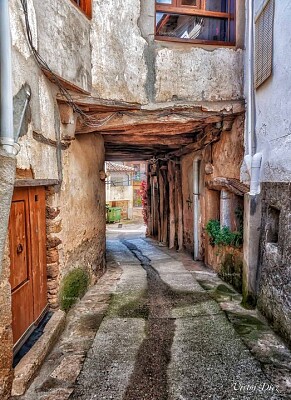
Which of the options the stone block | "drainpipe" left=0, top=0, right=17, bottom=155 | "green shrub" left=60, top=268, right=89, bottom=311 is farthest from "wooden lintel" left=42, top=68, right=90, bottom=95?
"green shrub" left=60, top=268, right=89, bottom=311

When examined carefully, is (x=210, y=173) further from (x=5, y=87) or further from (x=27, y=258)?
(x=5, y=87)

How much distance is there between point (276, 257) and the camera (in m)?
3.76

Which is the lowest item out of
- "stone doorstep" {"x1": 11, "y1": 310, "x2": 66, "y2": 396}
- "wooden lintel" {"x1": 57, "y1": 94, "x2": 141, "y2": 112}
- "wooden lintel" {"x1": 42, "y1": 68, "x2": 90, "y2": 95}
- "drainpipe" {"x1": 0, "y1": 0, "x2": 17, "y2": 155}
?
"stone doorstep" {"x1": 11, "y1": 310, "x2": 66, "y2": 396}

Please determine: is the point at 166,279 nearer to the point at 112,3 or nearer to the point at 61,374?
the point at 61,374

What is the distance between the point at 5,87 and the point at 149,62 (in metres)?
2.92

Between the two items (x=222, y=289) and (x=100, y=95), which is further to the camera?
(x=222, y=289)

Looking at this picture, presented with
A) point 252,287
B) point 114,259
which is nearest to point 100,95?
point 252,287

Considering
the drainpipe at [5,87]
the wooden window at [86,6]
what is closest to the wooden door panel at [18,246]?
the drainpipe at [5,87]

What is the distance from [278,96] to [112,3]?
279 centimetres

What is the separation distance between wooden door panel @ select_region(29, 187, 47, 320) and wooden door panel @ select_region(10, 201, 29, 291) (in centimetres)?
18

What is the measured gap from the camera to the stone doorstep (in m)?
2.60

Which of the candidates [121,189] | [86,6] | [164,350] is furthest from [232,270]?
[121,189]

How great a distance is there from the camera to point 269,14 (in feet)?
12.7

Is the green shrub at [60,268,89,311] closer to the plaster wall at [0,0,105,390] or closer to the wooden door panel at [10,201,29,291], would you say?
the plaster wall at [0,0,105,390]
